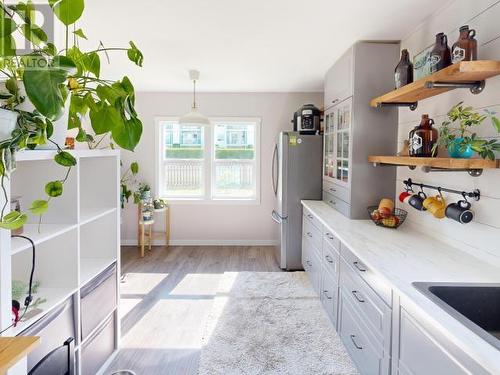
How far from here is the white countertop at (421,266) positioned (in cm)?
107

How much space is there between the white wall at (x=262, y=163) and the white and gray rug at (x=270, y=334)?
5.61 feet

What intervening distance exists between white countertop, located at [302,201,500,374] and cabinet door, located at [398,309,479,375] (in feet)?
0.23

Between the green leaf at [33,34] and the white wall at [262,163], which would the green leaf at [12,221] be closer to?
the green leaf at [33,34]

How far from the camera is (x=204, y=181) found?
5.46 m

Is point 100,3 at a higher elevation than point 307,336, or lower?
higher

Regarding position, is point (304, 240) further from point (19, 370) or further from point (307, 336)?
point (19, 370)

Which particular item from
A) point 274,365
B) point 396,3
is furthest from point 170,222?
point 396,3

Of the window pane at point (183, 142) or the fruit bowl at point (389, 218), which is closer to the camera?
the fruit bowl at point (389, 218)

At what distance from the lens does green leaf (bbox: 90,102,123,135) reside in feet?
3.15

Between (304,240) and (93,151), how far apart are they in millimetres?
2683

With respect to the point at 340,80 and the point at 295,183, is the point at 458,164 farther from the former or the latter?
the point at 295,183

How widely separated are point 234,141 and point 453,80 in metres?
3.87

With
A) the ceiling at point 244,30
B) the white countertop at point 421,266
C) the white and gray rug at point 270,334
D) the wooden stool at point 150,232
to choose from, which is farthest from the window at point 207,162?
the white countertop at point 421,266

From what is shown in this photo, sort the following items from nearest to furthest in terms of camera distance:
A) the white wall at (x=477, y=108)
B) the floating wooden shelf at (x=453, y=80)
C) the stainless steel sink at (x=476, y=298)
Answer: the stainless steel sink at (x=476, y=298)
the floating wooden shelf at (x=453, y=80)
the white wall at (x=477, y=108)
